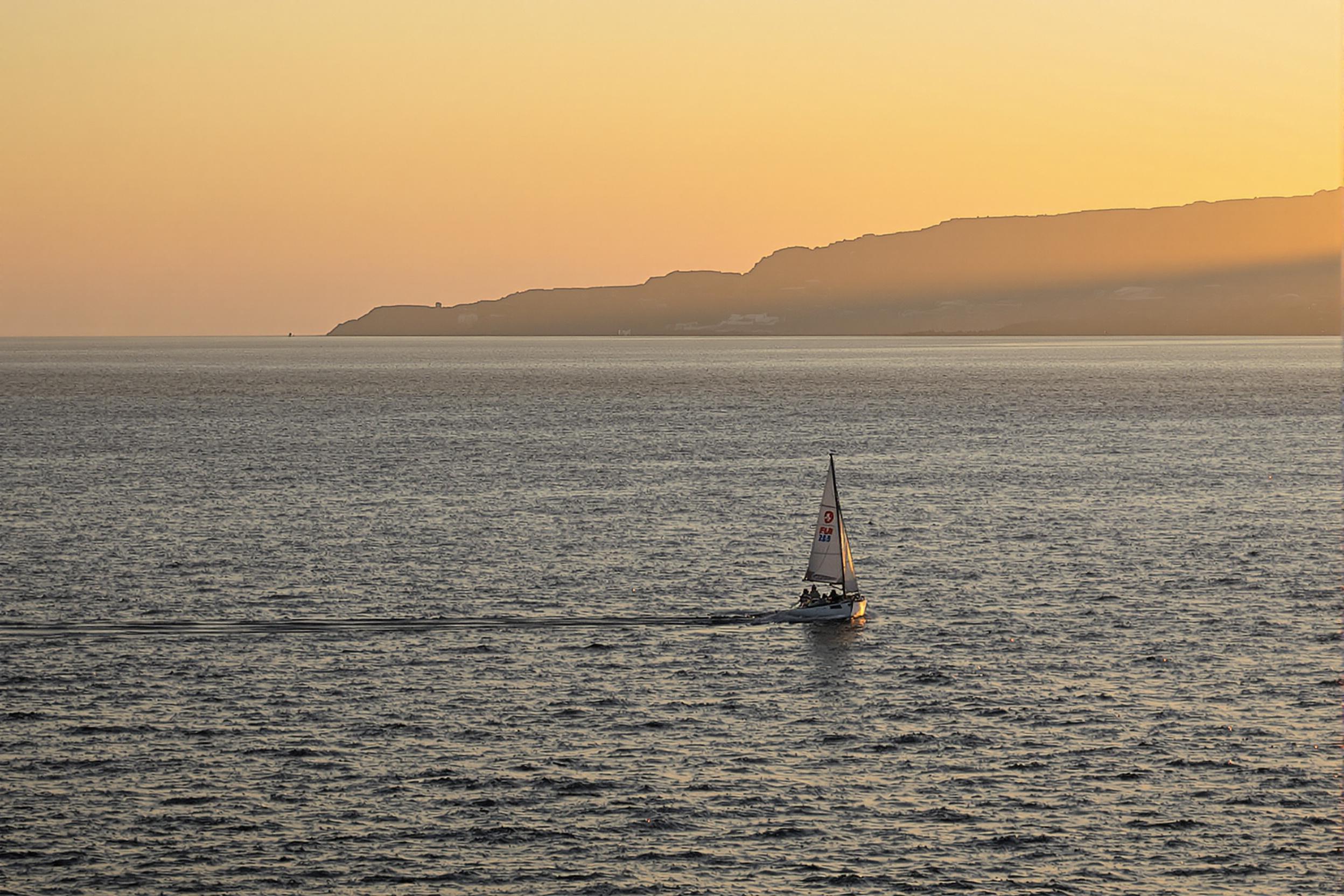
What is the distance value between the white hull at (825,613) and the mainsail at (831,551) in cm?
165

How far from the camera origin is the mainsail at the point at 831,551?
7631 cm

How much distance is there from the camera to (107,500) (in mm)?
120312

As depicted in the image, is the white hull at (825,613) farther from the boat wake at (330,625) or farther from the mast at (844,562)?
the mast at (844,562)

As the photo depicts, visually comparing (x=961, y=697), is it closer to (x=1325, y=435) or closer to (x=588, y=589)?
(x=588, y=589)

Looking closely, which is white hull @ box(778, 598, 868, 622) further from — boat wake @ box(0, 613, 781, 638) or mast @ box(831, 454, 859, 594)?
mast @ box(831, 454, 859, 594)

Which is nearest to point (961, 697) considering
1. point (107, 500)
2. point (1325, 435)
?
point (107, 500)

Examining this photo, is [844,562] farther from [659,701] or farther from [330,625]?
[330,625]

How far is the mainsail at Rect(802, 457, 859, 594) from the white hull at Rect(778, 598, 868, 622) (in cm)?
165

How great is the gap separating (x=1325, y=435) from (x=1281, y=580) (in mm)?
121109

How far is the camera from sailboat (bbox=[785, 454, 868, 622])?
7412cm

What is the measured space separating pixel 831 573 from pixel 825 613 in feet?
11.7

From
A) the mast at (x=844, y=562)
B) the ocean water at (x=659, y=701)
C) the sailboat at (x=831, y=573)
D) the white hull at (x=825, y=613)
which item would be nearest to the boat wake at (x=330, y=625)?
the ocean water at (x=659, y=701)

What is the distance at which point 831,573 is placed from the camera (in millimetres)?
77000

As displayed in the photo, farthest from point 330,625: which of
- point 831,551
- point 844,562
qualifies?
point 844,562
